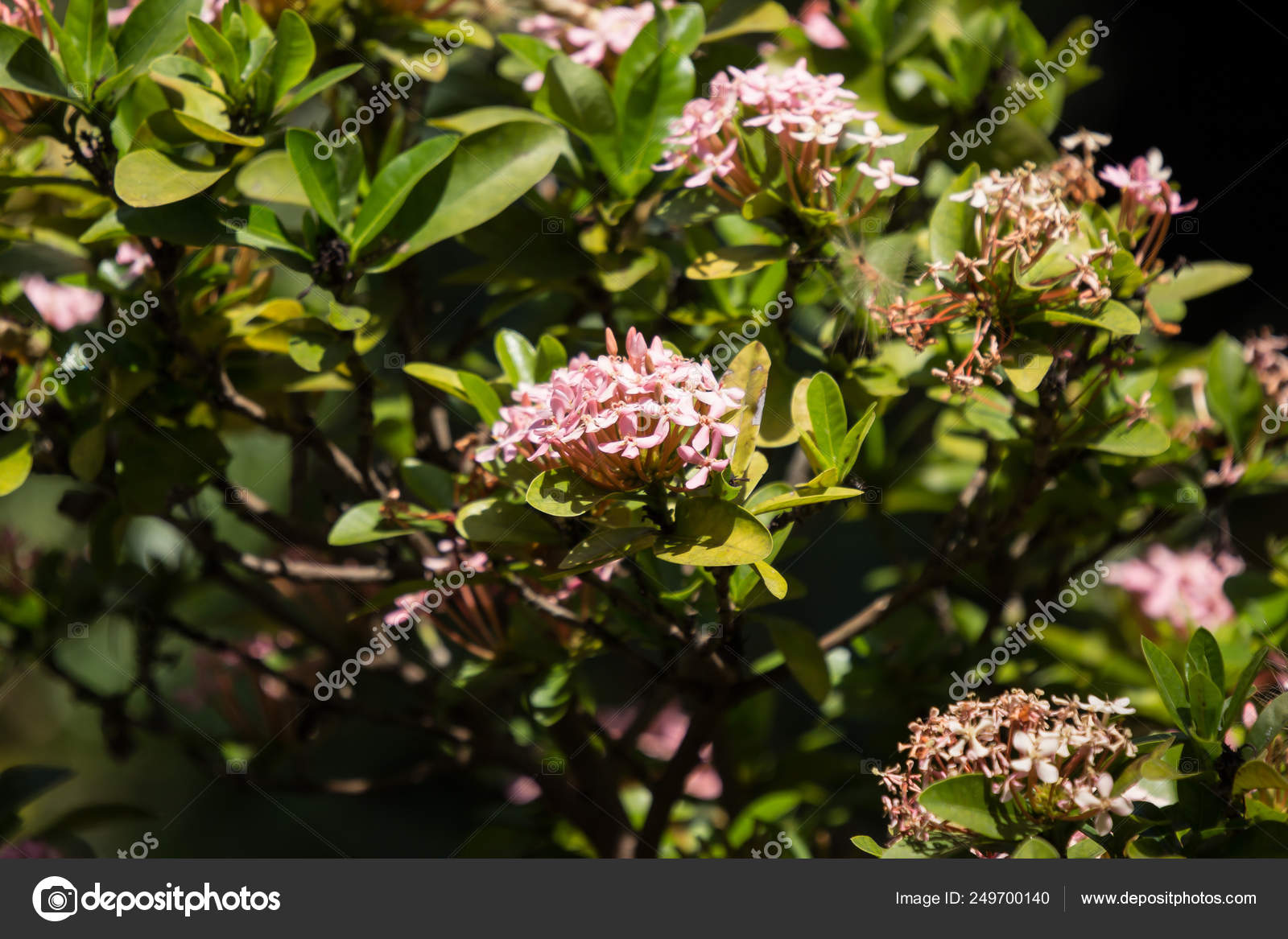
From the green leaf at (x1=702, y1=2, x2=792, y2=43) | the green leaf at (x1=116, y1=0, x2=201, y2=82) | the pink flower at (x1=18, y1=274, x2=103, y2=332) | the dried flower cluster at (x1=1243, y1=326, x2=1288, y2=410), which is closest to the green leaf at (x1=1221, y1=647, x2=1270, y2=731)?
the dried flower cluster at (x1=1243, y1=326, x2=1288, y2=410)

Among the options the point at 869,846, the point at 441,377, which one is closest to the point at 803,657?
the point at 869,846

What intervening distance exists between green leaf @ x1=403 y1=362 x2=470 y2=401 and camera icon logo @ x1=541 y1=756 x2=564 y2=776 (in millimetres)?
497

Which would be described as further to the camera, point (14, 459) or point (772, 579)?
point (14, 459)

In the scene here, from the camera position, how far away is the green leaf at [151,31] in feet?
3.64

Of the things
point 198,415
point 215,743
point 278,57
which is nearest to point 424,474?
point 198,415

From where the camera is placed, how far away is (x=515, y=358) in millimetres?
1129

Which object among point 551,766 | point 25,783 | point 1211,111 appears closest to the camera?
point 25,783

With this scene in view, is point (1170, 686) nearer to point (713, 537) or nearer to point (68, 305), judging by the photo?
point (713, 537)

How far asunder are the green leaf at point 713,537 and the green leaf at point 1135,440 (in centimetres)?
42

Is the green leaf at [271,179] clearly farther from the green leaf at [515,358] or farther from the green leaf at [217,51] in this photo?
the green leaf at [515,358]
